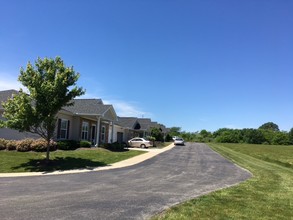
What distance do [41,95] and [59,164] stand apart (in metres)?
4.32

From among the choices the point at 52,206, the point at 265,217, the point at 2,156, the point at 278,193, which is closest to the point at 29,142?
the point at 2,156

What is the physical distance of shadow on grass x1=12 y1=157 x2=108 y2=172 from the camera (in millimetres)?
18828

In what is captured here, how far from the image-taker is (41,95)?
782 inches

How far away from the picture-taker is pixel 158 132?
64.6 m

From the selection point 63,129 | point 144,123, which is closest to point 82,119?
point 63,129

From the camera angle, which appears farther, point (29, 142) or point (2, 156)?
point (29, 142)

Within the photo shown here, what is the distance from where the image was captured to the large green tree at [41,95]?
64.4 ft

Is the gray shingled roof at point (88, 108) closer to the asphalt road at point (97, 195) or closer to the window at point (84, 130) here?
the window at point (84, 130)

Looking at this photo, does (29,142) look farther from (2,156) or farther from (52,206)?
(52,206)

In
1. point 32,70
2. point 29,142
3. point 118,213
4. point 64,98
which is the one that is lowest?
point 118,213

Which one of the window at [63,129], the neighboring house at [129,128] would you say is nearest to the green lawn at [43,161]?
the window at [63,129]

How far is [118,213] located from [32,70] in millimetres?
14488

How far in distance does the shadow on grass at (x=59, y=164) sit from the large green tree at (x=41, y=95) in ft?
6.37

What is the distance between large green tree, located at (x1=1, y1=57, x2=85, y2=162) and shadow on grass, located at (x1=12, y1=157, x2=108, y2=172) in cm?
194
